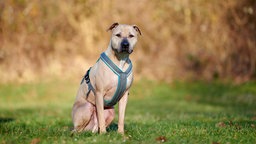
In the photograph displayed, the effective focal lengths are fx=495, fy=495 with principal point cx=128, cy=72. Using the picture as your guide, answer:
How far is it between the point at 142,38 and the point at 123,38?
14.0 m

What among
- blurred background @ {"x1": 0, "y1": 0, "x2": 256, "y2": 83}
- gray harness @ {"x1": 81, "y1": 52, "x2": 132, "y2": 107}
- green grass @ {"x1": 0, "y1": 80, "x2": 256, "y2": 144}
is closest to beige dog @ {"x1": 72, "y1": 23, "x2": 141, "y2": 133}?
gray harness @ {"x1": 81, "y1": 52, "x2": 132, "y2": 107}

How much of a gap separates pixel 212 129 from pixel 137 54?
45.4 feet

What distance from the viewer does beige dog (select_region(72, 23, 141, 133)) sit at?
706 centimetres

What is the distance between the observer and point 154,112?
13422mm

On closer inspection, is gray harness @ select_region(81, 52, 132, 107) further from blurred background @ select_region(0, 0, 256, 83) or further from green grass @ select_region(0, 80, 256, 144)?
blurred background @ select_region(0, 0, 256, 83)

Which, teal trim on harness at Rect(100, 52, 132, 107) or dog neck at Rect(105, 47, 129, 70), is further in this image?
dog neck at Rect(105, 47, 129, 70)

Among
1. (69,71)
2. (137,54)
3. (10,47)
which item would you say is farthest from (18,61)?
(137,54)

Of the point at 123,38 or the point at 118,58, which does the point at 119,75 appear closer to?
the point at 118,58

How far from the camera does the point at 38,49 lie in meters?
20.5

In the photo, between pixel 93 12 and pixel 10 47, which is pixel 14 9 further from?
pixel 93 12

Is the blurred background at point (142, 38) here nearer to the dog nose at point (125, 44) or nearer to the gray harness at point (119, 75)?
the gray harness at point (119, 75)

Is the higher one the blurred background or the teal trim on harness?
the blurred background

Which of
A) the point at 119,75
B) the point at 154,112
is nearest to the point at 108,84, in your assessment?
the point at 119,75

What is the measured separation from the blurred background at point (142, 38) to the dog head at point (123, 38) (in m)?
11.5
